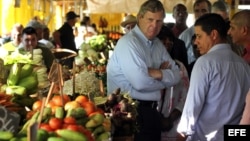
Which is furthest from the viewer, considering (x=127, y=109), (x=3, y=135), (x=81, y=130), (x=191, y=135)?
(x=191, y=135)

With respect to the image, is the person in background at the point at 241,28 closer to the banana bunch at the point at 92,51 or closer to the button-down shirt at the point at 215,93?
the button-down shirt at the point at 215,93

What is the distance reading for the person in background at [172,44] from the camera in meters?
5.19

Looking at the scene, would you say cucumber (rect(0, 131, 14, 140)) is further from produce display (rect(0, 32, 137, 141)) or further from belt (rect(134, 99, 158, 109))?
belt (rect(134, 99, 158, 109))

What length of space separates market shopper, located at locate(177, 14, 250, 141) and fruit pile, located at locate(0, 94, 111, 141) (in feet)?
2.67

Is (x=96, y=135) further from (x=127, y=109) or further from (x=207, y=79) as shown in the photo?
(x=207, y=79)

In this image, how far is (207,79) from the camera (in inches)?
147

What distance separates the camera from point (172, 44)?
5359mm

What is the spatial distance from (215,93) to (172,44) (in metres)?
1.64

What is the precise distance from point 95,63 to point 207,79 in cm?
389

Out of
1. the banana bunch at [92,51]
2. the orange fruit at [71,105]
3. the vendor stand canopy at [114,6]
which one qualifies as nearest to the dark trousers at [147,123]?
the orange fruit at [71,105]

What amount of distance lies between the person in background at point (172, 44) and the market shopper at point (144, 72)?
62 centimetres

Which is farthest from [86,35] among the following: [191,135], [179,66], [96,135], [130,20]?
[96,135]

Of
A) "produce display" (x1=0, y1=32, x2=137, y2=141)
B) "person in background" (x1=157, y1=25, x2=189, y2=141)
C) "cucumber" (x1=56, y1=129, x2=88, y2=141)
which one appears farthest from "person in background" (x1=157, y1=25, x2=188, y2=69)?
"cucumber" (x1=56, y1=129, x2=88, y2=141)

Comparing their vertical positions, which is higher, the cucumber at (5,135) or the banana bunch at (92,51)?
the cucumber at (5,135)
